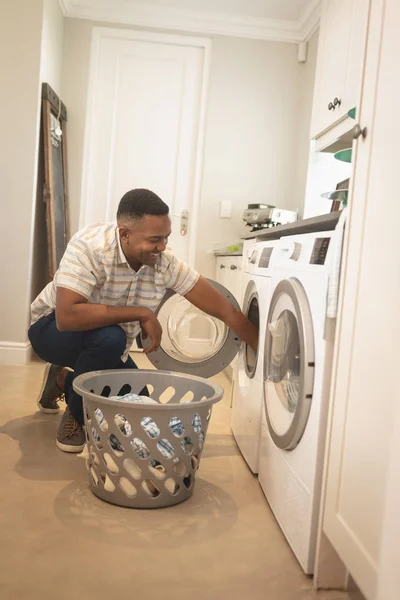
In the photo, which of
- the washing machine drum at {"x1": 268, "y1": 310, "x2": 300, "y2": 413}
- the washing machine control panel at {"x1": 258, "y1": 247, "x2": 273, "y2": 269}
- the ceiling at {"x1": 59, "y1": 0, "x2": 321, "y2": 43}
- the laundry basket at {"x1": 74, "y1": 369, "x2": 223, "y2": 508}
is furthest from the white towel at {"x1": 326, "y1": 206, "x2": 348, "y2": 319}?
the ceiling at {"x1": 59, "y1": 0, "x2": 321, "y2": 43}

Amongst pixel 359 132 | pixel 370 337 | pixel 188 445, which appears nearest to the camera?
pixel 370 337

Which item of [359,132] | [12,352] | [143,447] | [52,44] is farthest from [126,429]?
[52,44]

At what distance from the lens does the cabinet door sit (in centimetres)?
100

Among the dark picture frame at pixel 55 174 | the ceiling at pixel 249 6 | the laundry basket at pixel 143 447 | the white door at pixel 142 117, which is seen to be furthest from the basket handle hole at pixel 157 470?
the ceiling at pixel 249 6

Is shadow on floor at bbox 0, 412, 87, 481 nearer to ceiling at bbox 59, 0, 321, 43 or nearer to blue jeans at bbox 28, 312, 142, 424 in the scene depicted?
blue jeans at bbox 28, 312, 142, 424

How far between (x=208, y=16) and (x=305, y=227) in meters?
2.83

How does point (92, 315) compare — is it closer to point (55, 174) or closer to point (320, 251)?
point (320, 251)

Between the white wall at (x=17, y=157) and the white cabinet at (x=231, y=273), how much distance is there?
121cm

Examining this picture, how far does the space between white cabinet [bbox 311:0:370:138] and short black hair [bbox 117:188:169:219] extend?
2.89 feet

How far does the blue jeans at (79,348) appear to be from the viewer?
198 centimetres

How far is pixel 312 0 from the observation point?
362cm

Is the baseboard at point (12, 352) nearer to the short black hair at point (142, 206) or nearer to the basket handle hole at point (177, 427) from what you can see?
the short black hair at point (142, 206)

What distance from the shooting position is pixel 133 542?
1434 millimetres

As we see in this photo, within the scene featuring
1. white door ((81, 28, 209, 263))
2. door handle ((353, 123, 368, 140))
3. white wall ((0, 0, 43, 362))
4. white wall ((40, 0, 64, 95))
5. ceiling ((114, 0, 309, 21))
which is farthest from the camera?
white door ((81, 28, 209, 263))
